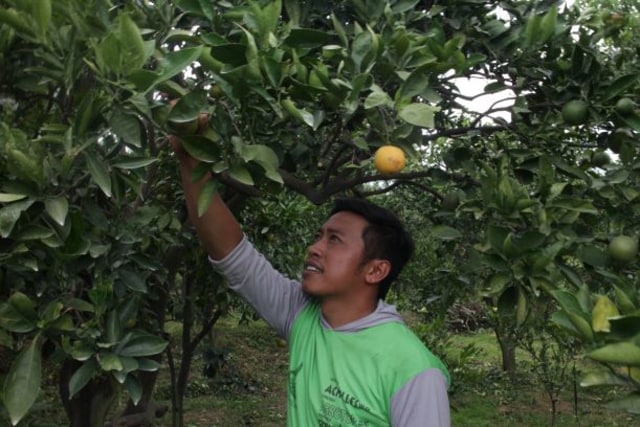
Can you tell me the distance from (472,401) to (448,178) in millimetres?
6162

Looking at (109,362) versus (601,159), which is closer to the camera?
(109,362)

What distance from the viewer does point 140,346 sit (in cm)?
167

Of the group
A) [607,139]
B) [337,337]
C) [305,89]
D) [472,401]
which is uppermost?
[305,89]

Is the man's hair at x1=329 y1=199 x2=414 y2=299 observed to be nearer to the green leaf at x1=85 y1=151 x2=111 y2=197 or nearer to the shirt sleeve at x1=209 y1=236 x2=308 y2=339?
the shirt sleeve at x1=209 y1=236 x2=308 y2=339

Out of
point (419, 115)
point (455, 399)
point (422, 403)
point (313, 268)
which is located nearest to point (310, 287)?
point (313, 268)

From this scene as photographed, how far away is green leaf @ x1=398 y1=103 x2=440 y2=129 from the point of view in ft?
4.85

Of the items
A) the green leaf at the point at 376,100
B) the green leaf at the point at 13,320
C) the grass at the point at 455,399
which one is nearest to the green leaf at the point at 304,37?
the green leaf at the point at 376,100

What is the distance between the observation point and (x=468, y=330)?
13.2 metres

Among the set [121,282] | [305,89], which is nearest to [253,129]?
[305,89]

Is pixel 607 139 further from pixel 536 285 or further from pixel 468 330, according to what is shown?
pixel 468 330

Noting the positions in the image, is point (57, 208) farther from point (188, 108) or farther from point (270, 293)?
point (270, 293)

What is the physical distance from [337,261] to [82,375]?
725 millimetres

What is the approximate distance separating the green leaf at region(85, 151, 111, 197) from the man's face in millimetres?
688

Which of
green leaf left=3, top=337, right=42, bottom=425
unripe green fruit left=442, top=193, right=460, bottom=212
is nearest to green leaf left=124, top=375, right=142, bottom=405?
green leaf left=3, top=337, right=42, bottom=425
